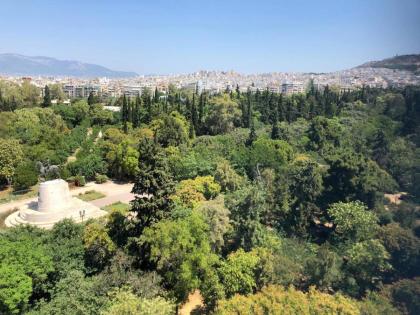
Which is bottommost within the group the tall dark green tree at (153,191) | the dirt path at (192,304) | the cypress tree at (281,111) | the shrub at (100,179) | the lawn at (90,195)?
the dirt path at (192,304)

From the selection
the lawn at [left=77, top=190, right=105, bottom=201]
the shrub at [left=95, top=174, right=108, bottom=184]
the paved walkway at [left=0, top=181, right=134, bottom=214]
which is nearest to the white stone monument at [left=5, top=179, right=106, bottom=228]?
the paved walkway at [left=0, top=181, right=134, bottom=214]

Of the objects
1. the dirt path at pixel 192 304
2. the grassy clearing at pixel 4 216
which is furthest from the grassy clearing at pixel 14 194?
the dirt path at pixel 192 304

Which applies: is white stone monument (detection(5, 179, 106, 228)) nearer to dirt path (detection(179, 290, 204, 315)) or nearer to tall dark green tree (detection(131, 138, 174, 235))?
tall dark green tree (detection(131, 138, 174, 235))

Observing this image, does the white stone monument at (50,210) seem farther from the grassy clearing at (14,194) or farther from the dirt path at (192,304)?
the dirt path at (192,304)

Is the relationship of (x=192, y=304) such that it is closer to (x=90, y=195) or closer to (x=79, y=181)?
(x=90, y=195)

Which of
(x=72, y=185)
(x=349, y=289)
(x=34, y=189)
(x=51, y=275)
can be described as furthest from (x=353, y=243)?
(x=34, y=189)

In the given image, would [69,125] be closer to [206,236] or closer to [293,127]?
[293,127]
